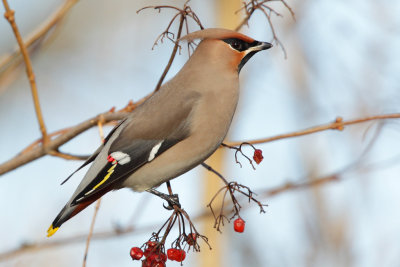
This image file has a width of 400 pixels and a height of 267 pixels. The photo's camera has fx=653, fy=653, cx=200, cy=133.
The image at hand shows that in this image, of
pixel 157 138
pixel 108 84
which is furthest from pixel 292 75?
pixel 157 138

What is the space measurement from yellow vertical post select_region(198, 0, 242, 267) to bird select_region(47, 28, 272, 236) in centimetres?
226

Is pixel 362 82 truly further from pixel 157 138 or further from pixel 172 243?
pixel 172 243

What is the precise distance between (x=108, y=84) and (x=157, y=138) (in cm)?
405

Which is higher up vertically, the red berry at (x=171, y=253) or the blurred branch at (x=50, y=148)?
the blurred branch at (x=50, y=148)

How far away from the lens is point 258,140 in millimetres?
2836

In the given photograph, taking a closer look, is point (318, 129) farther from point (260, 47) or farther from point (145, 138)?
point (145, 138)

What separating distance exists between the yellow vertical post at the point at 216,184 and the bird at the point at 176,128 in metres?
2.26

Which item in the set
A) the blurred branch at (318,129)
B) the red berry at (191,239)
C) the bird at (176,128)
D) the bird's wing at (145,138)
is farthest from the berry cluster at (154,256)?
the blurred branch at (318,129)

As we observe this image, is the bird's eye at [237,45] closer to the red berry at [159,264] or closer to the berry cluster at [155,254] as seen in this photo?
the berry cluster at [155,254]

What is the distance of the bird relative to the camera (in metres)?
2.97

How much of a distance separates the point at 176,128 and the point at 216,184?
8.48 feet

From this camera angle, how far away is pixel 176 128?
311cm

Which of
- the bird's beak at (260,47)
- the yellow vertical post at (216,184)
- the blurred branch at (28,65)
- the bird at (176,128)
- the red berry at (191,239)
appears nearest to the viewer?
the blurred branch at (28,65)

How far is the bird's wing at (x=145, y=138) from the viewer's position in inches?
120
